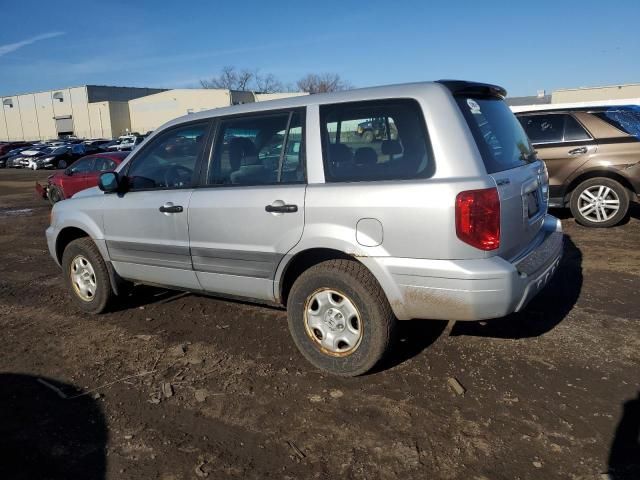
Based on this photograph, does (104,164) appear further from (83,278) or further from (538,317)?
(538,317)

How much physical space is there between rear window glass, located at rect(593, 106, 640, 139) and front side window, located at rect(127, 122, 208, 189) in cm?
648

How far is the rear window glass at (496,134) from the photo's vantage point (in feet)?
10.5

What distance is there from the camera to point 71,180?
14.3 meters

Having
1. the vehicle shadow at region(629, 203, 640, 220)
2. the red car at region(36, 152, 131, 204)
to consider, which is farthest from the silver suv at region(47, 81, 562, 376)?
the red car at region(36, 152, 131, 204)

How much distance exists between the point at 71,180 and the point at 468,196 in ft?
45.5

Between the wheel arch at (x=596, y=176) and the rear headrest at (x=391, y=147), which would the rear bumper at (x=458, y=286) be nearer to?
the rear headrest at (x=391, y=147)

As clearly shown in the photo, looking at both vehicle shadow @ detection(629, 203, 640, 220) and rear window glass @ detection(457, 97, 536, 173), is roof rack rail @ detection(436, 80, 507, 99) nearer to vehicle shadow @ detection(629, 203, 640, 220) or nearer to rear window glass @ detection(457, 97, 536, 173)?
rear window glass @ detection(457, 97, 536, 173)

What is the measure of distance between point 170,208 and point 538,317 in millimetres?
3319

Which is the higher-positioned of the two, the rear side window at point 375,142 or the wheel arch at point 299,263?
the rear side window at point 375,142

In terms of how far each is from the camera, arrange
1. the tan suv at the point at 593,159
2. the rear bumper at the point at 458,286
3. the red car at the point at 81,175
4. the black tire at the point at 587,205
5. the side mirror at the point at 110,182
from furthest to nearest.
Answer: the red car at the point at 81,175 < the black tire at the point at 587,205 < the tan suv at the point at 593,159 < the side mirror at the point at 110,182 < the rear bumper at the point at 458,286

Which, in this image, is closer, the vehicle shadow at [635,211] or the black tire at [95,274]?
the black tire at [95,274]

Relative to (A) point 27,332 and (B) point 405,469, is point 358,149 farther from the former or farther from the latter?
(A) point 27,332

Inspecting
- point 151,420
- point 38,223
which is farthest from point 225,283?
point 38,223

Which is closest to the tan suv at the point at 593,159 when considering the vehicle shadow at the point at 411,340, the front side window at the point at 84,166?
the vehicle shadow at the point at 411,340
